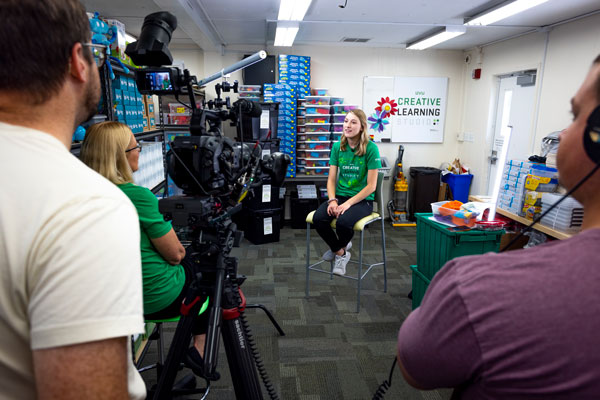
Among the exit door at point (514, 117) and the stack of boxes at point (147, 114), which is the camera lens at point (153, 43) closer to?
the stack of boxes at point (147, 114)

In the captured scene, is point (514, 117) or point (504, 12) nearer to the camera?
point (504, 12)

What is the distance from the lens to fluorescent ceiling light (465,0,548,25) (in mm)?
3000

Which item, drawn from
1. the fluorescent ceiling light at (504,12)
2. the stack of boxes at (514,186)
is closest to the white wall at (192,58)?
the fluorescent ceiling light at (504,12)

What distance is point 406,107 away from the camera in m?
5.43

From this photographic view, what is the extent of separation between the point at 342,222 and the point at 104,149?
1.77 m

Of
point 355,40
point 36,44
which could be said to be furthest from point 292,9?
point 36,44

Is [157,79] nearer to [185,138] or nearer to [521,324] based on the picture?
[185,138]

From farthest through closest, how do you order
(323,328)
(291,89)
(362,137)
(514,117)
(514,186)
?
(291,89), (514,117), (362,137), (323,328), (514,186)

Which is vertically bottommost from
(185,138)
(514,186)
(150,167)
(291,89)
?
(514,186)

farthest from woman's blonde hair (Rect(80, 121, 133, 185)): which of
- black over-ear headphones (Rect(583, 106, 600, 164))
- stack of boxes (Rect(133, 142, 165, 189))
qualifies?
black over-ear headphones (Rect(583, 106, 600, 164))

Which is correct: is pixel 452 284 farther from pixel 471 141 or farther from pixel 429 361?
pixel 471 141

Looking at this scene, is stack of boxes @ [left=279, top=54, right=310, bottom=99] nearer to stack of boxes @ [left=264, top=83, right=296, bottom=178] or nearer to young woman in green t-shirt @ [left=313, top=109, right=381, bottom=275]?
stack of boxes @ [left=264, top=83, right=296, bottom=178]

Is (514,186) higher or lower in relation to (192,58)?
lower

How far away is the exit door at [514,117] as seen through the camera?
4.17 metres
